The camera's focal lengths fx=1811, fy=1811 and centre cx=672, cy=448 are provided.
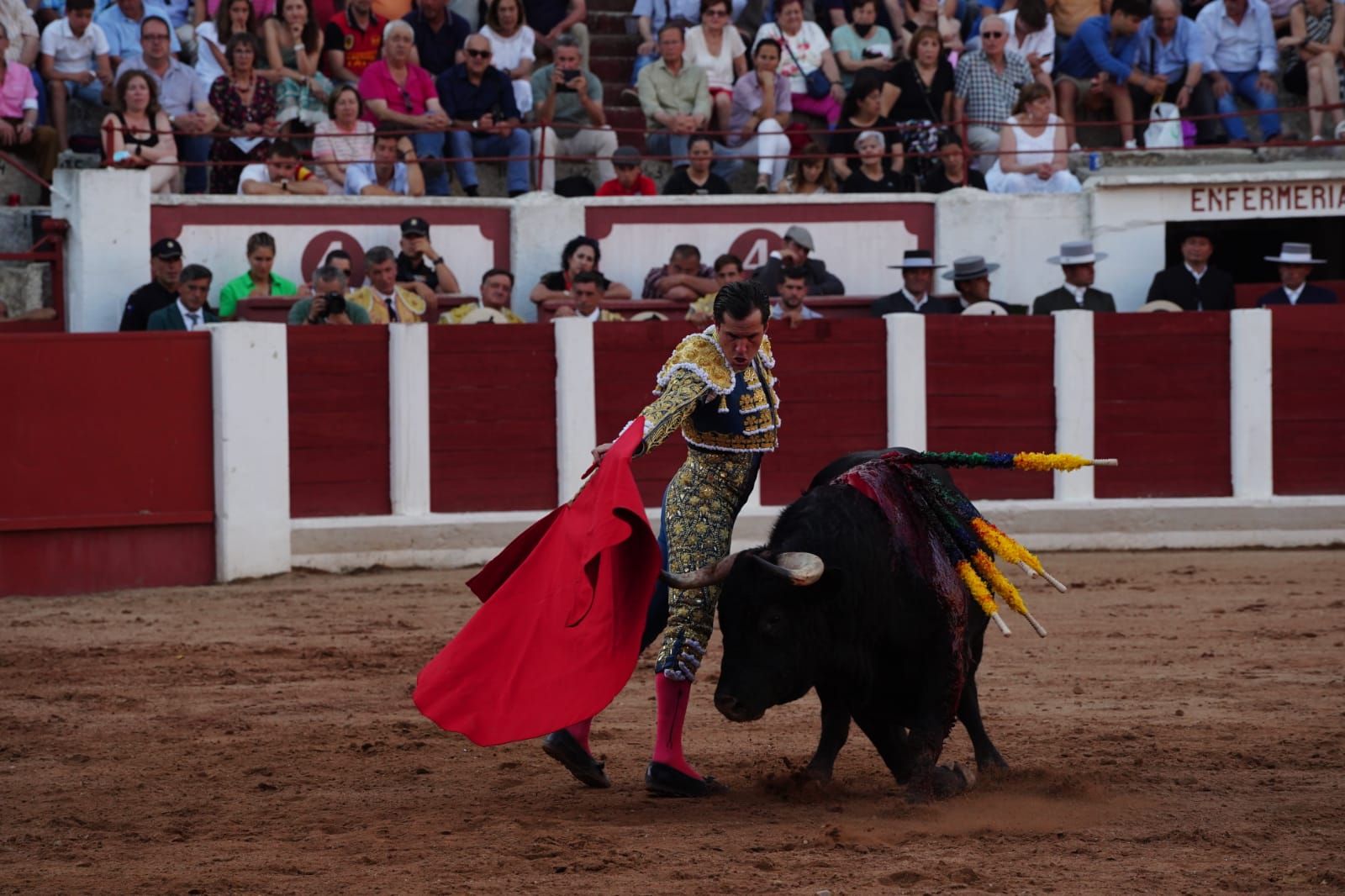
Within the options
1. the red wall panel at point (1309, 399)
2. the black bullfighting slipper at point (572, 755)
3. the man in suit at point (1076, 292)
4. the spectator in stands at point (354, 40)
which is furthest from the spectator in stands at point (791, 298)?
the black bullfighting slipper at point (572, 755)

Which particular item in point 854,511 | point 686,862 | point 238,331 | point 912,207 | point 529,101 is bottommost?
point 686,862

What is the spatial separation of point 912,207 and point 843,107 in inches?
31.2

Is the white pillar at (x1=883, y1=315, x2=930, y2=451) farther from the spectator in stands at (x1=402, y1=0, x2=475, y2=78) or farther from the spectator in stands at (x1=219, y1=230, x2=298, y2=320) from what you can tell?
the spectator in stands at (x1=402, y1=0, x2=475, y2=78)

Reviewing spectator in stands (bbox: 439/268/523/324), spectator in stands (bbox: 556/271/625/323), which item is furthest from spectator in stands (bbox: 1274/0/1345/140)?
spectator in stands (bbox: 439/268/523/324)

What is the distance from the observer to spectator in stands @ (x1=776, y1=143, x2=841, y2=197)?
1055cm

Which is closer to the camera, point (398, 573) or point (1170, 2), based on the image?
point (398, 573)

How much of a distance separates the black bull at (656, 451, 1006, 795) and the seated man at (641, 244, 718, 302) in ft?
18.0

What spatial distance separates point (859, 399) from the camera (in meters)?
9.27

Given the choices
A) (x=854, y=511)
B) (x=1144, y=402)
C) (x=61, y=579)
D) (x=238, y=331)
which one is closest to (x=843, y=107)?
(x=1144, y=402)

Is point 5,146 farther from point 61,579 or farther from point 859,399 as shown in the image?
point 859,399

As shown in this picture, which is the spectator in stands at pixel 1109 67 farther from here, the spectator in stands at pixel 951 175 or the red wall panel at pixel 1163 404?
the red wall panel at pixel 1163 404

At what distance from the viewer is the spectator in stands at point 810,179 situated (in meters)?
10.6

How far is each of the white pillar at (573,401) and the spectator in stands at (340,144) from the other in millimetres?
1821

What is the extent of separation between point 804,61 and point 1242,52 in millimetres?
2841
